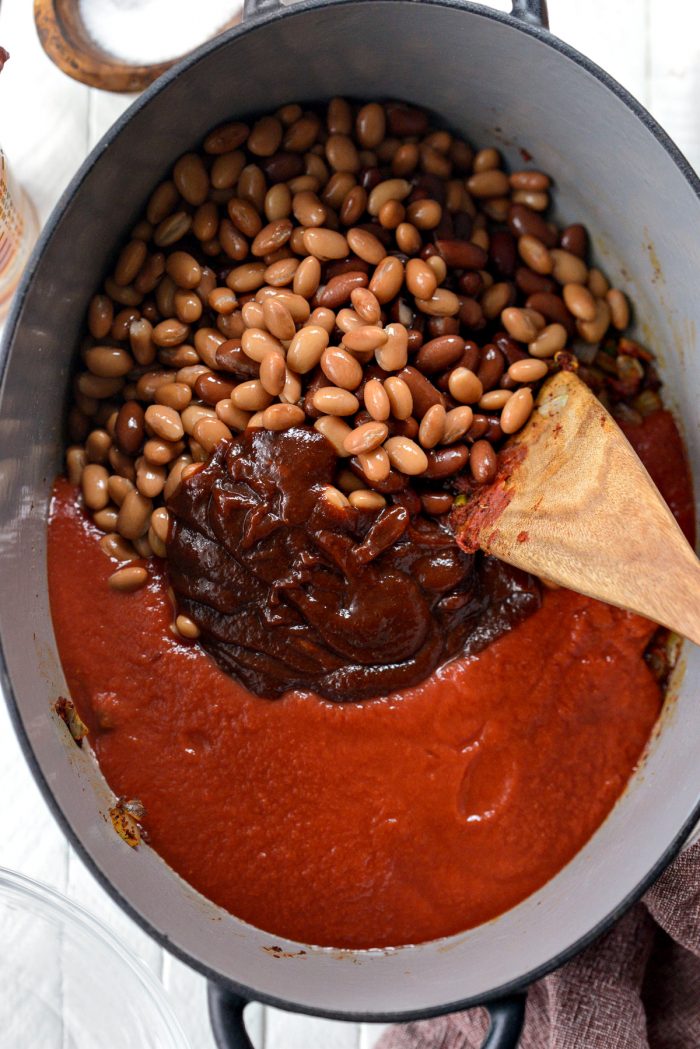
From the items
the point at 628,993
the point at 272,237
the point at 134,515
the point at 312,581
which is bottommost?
the point at 628,993

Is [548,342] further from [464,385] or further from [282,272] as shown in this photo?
[282,272]

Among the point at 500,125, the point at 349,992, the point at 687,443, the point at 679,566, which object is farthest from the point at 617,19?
the point at 349,992

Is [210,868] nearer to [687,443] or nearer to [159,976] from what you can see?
[159,976]

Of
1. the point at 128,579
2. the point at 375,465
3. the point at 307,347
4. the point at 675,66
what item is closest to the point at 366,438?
the point at 375,465

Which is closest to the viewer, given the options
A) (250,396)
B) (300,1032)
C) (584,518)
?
(584,518)

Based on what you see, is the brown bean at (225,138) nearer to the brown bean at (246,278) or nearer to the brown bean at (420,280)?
the brown bean at (246,278)

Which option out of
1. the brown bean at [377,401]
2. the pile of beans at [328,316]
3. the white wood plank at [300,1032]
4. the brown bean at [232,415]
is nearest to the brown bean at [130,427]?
the pile of beans at [328,316]

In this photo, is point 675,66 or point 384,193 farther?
point 675,66
